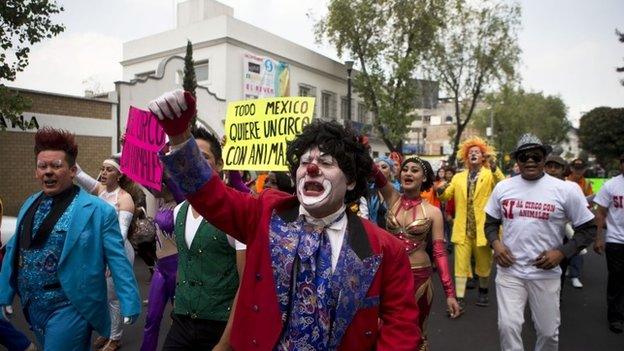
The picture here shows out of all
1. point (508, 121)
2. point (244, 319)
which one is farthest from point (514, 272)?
point (508, 121)

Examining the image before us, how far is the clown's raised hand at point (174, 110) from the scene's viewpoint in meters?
1.59

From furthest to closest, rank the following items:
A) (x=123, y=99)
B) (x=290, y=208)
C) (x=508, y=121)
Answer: (x=508, y=121) < (x=123, y=99) < (x=290, y=208)

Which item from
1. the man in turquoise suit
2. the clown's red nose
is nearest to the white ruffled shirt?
the clown's red nose

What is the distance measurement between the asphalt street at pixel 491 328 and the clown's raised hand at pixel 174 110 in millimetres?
3921

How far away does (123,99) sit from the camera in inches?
595

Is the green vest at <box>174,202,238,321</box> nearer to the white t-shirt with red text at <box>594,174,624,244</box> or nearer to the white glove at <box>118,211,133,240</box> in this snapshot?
the white glove at <box>118,211,133,240</box>

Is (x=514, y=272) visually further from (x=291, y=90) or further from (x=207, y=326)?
(x=291, y=90)

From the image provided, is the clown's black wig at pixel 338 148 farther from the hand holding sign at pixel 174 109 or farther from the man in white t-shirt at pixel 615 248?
the man in white t-shirt at pixel 615 248

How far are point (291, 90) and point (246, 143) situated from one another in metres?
20.7

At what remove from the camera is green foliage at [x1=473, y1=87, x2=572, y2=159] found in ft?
155

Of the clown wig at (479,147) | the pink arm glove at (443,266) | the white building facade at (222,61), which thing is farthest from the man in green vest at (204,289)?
the white building facade at (222,61)

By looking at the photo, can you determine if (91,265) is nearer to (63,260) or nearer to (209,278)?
(63,260)

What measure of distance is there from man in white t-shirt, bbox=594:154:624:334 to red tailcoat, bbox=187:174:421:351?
485 cm

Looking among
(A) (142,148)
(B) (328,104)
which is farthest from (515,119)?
(A) (142,148)
